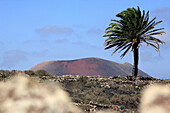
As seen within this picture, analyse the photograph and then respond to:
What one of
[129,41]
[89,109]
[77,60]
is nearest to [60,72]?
[77,60]

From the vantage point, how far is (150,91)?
6.94 ft

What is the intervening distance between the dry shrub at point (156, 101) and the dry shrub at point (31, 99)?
64cm

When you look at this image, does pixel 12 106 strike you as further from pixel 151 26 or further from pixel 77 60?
pixel 77 60

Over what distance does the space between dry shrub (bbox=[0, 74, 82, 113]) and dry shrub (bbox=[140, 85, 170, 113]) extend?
25.2 inches

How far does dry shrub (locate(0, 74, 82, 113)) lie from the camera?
2121 mm

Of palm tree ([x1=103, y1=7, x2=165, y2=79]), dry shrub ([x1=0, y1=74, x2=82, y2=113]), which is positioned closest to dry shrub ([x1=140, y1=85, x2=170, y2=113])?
dry shrub ([x1=0, y1=74, x2=82, y2=113])

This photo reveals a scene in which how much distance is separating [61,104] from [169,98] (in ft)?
2.73

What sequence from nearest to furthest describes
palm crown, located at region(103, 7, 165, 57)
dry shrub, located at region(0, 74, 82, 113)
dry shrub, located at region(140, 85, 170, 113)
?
dry shrub, located at region(140, 85, 170, 113)
dry shrub, located at region(0, 74, 82, 113)
palm crown, located at region(103, 7, 165, 57)

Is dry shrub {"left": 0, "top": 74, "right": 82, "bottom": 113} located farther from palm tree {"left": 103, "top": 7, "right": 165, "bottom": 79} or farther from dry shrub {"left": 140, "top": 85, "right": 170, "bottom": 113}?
palm tree {"left": 103, "top": 7, "right": 165, "bottom": 79}

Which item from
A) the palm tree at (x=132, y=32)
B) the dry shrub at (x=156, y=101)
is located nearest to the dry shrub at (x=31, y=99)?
the dry shrub at (x=156, y=101)

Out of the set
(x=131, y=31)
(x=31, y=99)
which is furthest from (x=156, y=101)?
(x=131, y=31)

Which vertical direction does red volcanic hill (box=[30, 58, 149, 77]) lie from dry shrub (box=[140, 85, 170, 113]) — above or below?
above

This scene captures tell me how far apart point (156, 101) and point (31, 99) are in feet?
3.14

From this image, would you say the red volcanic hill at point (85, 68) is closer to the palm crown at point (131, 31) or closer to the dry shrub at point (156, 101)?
the palm crown at point (131, 31)
